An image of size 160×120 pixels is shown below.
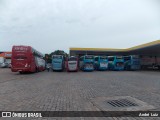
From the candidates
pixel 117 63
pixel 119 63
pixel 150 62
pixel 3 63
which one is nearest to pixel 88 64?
pixel 117 63

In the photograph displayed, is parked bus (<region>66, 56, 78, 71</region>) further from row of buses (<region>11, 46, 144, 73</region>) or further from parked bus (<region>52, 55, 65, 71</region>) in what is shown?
parked bus (<region>52, 55, 65, 71</region>)

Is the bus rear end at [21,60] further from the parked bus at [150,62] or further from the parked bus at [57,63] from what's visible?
the parked bus at [150,62]

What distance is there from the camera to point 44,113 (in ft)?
17.9

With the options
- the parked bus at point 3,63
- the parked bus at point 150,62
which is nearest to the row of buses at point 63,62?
the parked bus at point 150,62

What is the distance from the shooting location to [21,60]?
22812 mm

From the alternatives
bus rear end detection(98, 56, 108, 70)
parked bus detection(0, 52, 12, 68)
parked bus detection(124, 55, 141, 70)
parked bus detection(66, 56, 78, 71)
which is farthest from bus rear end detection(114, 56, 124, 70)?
parked bus detection(0, 52, 12, 68)

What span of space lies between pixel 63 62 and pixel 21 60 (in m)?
10.3

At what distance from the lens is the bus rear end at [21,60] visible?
22753mm

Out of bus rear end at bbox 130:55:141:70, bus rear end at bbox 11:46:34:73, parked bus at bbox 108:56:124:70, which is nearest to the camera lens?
bus rear end at bbox 11:46:34:73

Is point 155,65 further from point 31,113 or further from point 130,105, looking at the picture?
point 31,113

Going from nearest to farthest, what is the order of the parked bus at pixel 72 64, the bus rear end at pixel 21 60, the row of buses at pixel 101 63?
the bus rear end at pixel 21 60, the parked bus at pixel 72 64, the row of buses at pixel 101 63

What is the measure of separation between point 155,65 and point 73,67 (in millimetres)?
23354

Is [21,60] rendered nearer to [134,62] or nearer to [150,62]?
[134,62]

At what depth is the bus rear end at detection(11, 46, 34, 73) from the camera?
74.6 feet
